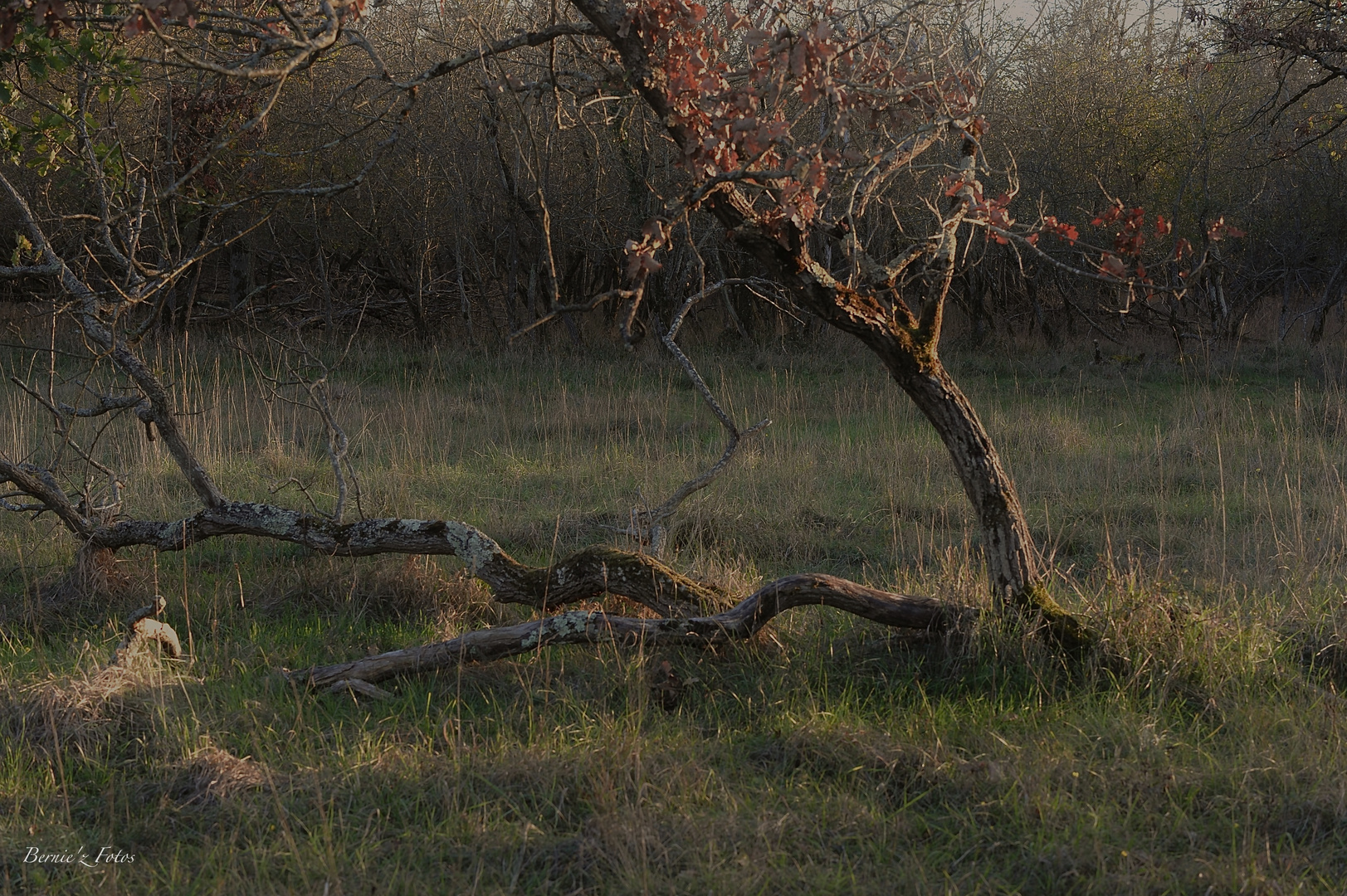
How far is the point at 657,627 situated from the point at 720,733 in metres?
0.51

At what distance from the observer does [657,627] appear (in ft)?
12.4

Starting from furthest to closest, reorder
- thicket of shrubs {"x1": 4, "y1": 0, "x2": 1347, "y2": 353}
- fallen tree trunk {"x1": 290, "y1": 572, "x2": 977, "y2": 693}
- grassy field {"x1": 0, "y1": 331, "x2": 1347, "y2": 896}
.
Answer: thicket of shrubs {"x1": 4, "y1": 0, "x2": 1347, "y2": 353} → fallen tree trunk {"x1": 290, "y1": 572, "x2": 977, "y2": 693} → grassy field {"x1": 0, "y1": 331, "x2": 1347, "y2": 896}

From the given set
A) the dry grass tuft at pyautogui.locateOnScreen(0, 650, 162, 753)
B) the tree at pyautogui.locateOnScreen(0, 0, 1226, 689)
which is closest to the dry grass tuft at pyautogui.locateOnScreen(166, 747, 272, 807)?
the dry grass tuft at pyautogui.locateOnScreen(0, 650, 162, 753)

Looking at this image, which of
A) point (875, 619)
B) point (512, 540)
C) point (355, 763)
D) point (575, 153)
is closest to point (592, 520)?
point (512, 540)

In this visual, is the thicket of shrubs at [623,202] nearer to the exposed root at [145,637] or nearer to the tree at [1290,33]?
the tree at [1290,33]

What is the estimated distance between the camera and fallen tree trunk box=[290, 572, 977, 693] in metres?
3.72

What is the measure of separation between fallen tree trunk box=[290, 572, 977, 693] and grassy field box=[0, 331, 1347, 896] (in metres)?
0.08

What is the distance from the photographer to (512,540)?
5574 millimetres

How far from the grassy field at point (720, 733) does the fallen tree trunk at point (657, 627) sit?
3.1 inches

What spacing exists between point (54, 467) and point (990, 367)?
32.0ft
